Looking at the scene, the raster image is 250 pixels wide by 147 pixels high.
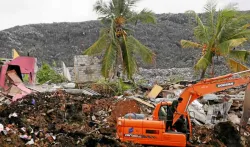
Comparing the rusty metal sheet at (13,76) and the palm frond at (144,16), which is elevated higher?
the palm frond at (144,16)

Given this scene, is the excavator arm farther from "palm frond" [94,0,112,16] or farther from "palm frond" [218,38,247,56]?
"palm frond" [94,0,112,16]

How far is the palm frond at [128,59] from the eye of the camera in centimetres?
1817

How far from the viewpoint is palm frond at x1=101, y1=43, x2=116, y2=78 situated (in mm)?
17484

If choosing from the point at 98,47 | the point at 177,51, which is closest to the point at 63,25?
the point at 177,51

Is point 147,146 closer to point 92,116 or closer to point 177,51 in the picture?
point 92,116

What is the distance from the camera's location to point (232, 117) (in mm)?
12719

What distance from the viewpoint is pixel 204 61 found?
57.2 ft

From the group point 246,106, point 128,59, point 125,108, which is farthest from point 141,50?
point 246,106

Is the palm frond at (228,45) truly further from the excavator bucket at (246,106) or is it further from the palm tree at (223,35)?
the excavator bucket at (246,106)

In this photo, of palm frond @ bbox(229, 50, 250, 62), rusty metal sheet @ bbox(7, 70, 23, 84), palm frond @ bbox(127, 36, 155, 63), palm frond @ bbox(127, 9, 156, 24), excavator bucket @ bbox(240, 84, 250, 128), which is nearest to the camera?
excavator bucket @ bbox(240, 84, 250, 128)

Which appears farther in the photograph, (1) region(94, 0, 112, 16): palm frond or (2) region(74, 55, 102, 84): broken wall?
(2) region(74, 55, 102, 84): broken wall

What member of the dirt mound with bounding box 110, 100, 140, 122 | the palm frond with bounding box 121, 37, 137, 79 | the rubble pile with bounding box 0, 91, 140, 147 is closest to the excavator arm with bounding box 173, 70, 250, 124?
the rubble pile with bounding box 0, 91, 140, 147

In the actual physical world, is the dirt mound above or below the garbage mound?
above

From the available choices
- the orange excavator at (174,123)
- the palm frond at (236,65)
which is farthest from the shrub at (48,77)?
the orange excavator at (174,123)
